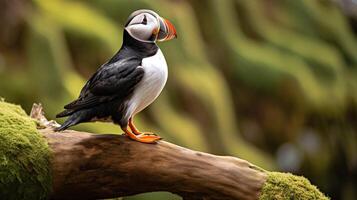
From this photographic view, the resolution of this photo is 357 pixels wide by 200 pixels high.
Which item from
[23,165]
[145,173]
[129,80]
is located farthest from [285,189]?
[23,165]

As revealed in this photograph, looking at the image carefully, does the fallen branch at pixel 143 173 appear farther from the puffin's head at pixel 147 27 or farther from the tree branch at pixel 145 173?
the puffin's head at pixel 147 27

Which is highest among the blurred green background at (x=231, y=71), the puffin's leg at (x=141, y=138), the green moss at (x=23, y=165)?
the blurred green background at (x=231, y=71)

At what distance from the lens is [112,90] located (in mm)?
2098

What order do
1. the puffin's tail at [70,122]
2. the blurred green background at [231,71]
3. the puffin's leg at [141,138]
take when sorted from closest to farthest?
the puffin's tail at [70,122]
the puffin's leg at [141,138]
the blurred green background at [231,71]

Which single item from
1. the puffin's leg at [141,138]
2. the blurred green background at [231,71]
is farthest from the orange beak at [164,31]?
the blurred green background at [231,71]

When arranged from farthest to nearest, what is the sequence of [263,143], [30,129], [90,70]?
[263,143] → [90,70] → [30,129]

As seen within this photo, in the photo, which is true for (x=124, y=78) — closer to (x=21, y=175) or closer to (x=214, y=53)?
(x=21, y=175)

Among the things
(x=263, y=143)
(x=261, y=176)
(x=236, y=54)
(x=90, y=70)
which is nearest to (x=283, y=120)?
(x=263, y=143)

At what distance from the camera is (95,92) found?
6.95ft

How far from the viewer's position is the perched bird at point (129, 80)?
2088 millimetres

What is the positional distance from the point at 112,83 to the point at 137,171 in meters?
0.26

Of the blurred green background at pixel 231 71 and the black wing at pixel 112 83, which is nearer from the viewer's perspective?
the black wing at pixel 112 83

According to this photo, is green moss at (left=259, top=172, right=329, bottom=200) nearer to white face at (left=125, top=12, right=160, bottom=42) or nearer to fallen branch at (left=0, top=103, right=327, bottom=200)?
fallen branch at (left=0, top=103, right=327, bottom=200)

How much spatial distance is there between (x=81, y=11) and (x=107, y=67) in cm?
257
